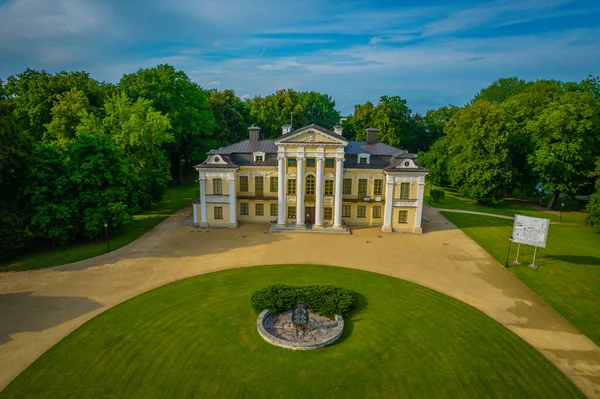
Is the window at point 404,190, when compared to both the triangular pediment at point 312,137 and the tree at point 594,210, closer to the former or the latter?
the triangular pediment at point 312,137

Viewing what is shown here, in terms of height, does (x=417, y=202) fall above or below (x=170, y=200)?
above

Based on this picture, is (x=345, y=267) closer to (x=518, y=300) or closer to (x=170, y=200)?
(x=518, y=300)

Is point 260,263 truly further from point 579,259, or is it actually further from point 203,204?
point 579,259

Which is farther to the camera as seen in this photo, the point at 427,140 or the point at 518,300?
the point at 427,140

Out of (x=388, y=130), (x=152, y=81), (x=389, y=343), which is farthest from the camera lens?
(x=388, y=130)

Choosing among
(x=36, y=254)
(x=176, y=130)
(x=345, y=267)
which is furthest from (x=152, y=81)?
(x=345, y=267)

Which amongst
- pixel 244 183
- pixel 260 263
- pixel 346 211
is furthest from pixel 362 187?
pixel 260 263

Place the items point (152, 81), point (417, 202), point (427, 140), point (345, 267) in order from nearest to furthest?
point (345, 267)
point (417, 202)
point (152, 81)
point (427, 140)

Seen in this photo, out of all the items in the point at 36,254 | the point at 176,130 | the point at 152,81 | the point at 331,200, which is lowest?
the point at 36,254

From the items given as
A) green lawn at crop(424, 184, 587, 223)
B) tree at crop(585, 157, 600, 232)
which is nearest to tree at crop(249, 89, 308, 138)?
green lawn at crop(424, 184, 587, 223)
